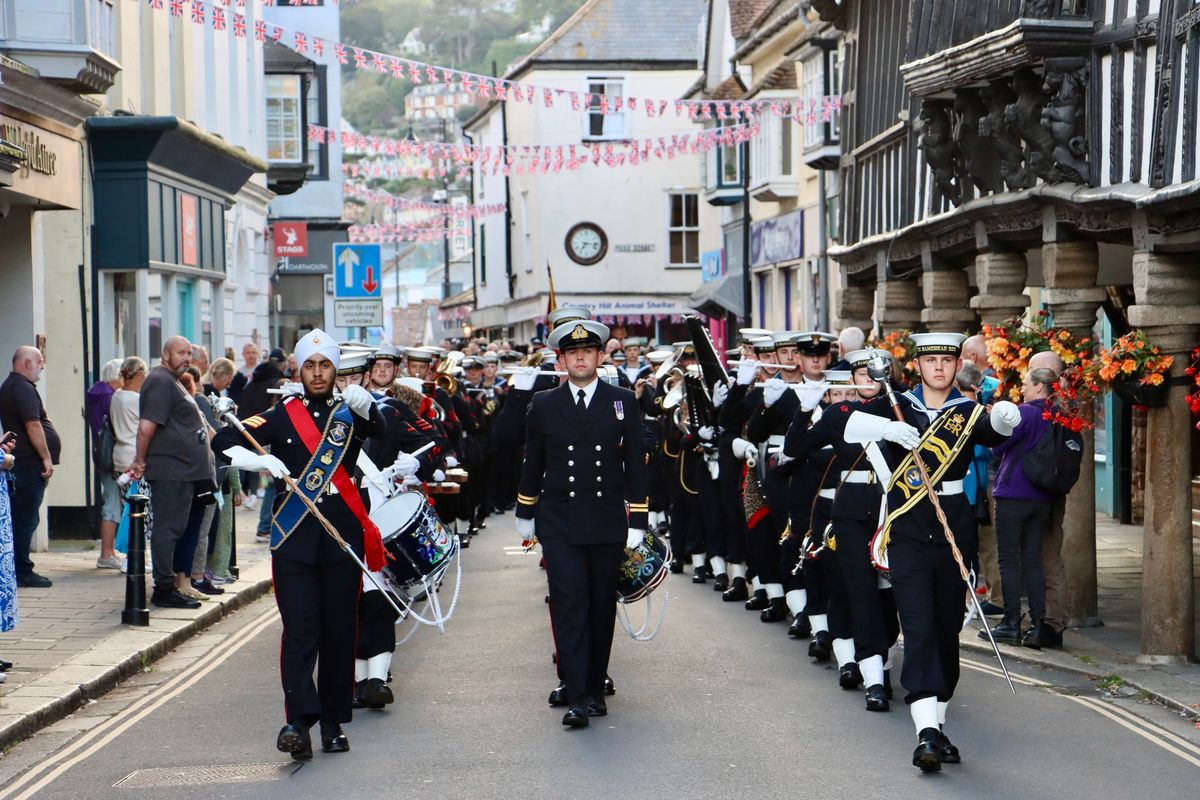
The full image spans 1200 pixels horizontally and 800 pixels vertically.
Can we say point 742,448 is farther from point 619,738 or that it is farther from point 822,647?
point 619,738

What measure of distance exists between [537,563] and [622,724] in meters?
9.05

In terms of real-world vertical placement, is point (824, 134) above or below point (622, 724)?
above

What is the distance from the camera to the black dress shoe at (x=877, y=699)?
10.1 meters

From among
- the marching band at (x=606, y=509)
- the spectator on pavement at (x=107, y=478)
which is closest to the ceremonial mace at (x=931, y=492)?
the marching band at (x=606, y=509)

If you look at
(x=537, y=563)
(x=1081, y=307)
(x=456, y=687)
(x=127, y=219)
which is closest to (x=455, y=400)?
(x=537, y=563)

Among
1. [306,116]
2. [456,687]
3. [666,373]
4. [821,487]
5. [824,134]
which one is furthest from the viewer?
[306,116]

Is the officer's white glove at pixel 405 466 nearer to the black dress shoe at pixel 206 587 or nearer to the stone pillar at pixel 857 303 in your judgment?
the black dress shoe at pixel 206 587

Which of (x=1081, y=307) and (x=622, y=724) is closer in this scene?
(x=622, y=724)

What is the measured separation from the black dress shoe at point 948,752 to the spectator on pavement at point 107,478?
9.84 metres

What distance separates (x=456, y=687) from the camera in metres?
10.9

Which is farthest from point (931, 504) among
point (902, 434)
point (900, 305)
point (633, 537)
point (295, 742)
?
point (900, 305)

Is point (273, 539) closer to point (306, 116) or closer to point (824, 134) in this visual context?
point (824, 134)

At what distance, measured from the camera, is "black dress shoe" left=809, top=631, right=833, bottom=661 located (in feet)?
39.2

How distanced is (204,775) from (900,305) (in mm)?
13664
